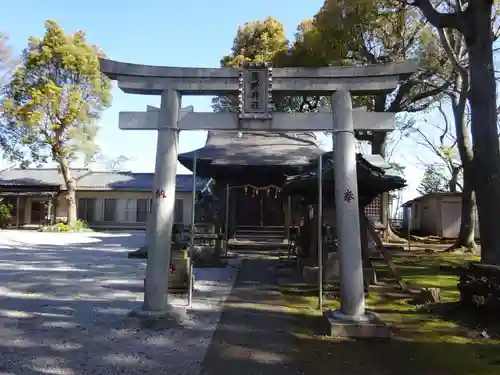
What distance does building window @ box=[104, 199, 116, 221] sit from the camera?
32.2 meters

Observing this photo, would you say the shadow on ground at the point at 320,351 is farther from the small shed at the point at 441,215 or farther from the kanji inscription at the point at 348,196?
the small shed at the point at 441,215

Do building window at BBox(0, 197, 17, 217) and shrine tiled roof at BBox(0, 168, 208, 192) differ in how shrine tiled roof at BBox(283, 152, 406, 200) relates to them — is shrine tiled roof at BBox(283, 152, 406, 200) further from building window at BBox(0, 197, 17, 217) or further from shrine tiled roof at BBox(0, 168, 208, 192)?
building window at BBox(0, 197, 17, 217)

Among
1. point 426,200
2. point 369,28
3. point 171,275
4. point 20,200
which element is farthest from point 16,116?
point 426,200

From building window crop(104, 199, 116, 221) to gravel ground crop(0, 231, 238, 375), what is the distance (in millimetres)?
21331

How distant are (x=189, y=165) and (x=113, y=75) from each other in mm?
11594

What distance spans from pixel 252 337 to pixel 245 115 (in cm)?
306

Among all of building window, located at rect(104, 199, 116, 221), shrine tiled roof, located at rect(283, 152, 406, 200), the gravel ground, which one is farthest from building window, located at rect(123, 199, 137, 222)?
shrine tiled roof, located at rect(283, 152, 406, 200)

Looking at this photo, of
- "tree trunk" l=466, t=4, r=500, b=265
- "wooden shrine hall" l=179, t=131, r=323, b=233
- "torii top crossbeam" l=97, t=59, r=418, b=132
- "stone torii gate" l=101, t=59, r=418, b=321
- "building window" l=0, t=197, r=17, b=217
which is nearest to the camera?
"stone torii gate" l=101, t=59, r=418, b=321

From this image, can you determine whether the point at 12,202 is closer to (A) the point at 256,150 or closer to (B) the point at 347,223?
(A) the point at 256,150

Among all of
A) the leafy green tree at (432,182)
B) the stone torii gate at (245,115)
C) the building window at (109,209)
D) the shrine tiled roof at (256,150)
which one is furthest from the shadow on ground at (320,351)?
the leafy green tree at (432,182)

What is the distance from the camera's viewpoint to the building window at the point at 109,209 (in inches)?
1266

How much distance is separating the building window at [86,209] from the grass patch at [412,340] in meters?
26.4

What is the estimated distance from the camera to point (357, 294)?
580cm

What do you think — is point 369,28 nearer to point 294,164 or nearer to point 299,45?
point 299,45
